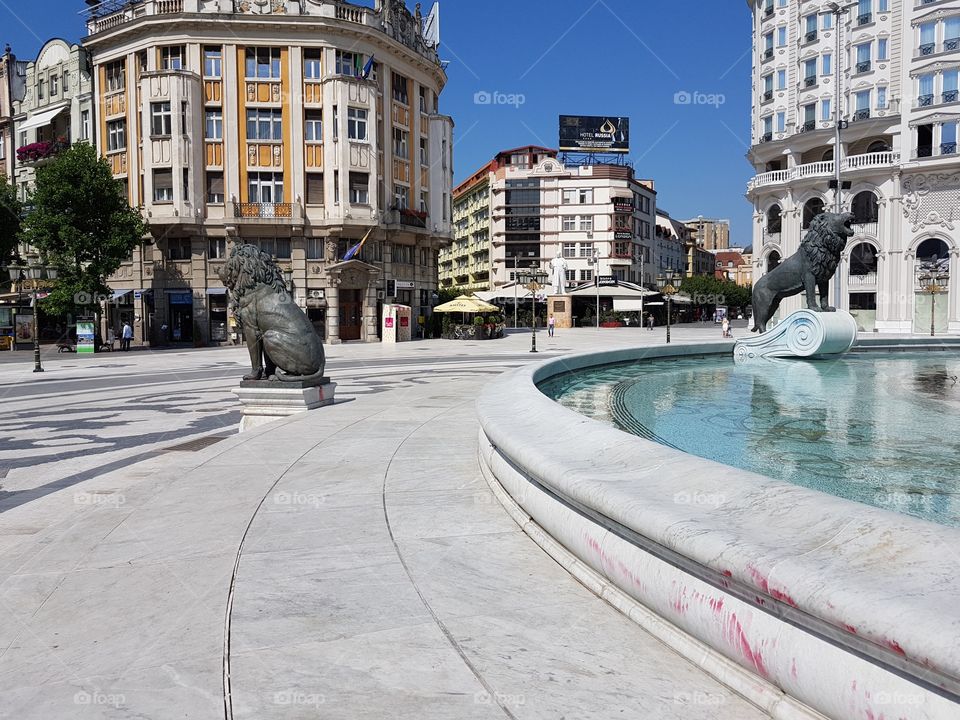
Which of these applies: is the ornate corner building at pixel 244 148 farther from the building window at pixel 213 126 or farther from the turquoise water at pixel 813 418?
the turquoise water at pixel 813 418

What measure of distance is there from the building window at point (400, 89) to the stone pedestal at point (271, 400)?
38594 millimetres

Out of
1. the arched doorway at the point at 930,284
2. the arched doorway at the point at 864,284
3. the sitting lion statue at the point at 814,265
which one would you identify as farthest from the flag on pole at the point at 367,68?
the arched doorway at the point at 930,284

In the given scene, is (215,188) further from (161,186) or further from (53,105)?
Result: (53,105)

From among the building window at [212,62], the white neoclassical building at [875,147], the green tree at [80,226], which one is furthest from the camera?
the white neoclassical building at [875,147]

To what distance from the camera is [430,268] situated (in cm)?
4997

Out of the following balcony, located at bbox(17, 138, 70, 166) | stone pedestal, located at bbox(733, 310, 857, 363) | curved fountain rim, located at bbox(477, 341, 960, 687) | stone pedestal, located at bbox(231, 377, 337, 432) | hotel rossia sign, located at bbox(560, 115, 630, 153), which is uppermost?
hotel rossia sign, located at bbox(560, 115, 630, 153)

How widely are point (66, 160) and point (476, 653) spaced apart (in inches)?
1696

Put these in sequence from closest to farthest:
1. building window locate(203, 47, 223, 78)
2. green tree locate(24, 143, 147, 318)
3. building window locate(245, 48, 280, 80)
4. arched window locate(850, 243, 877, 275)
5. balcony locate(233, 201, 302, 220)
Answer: green tree locate(24, 143, 147, 318)
balcony locate(233, 201, 302, 220)
building window locate(203, 47, 223, 78)
building window locate(245, 48, 280, 80)
arched window locate(850, 243, 877, 275)

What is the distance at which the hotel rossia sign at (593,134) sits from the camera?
97.9 metres

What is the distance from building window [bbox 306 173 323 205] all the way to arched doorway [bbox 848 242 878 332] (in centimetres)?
3483

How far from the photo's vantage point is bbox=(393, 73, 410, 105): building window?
45.5 metres

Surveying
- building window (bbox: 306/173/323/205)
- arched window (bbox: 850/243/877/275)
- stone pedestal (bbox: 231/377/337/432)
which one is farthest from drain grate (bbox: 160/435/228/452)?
arched window (bbox: 850/243/877/275)

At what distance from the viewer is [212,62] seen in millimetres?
40844

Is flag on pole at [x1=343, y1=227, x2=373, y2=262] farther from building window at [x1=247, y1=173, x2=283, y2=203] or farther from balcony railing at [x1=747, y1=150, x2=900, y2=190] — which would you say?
balcony railing at [x1=747, y1=150, x2=900, y2=190]
